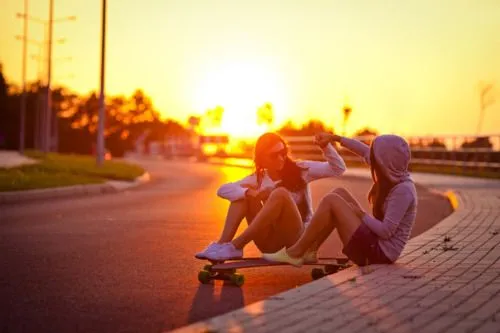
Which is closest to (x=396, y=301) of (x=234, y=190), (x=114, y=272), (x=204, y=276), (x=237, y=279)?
(x=237, y=279)

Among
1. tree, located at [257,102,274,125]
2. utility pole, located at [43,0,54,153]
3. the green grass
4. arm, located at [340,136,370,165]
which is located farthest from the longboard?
tree, located at [257,102,274,125]

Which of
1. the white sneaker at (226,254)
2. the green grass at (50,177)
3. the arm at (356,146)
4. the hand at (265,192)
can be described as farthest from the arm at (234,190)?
the green grass at (50,177)

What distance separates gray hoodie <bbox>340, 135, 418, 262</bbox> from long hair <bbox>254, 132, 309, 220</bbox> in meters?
0.74

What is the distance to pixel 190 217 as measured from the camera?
1545 centimetres

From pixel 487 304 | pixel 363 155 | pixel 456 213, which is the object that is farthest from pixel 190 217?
pixel 487 304

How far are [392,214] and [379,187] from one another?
12.5 inches

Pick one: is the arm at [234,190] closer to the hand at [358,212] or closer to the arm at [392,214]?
the hand at [358,212]

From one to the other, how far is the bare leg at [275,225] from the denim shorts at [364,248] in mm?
524

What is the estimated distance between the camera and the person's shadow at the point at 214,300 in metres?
6.48

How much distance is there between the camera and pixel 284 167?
321 inches

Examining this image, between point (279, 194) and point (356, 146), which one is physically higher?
point (356, 146)

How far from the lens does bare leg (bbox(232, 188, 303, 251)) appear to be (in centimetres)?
795

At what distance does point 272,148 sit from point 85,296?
2.06m

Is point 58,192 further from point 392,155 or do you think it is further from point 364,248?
point 392,155
